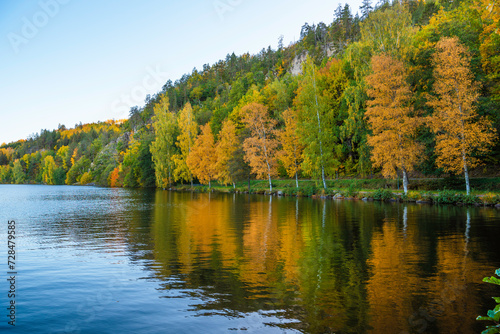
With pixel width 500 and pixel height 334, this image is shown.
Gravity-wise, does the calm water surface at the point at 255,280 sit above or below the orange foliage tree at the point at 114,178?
below

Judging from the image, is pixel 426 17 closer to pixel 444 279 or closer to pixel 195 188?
pixel 195 188

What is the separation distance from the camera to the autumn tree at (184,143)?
75250mm

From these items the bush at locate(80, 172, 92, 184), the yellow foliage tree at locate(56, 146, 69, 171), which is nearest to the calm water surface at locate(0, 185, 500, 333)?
the bush at locate(80, 172, 92, 184)

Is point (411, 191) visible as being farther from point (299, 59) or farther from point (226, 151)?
point (299, 59)

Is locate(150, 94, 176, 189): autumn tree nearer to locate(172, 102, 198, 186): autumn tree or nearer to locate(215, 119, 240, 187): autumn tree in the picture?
locate(172, 102, 198, 186): autumn tree

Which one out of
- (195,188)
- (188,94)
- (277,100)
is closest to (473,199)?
(277,100)

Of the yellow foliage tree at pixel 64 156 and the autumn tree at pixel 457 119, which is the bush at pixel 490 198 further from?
the yellow foliage tree at pixel 64 156

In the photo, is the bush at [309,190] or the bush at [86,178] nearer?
the bush at [309,190]

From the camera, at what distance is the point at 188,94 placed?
483ft

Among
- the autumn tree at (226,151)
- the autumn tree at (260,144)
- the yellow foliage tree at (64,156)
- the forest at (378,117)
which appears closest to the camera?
the forest at (378,117)

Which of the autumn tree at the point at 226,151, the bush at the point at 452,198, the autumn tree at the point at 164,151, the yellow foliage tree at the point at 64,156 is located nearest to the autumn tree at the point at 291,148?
the autumn tree at the point at 226,151

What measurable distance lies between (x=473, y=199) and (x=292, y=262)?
27525 millimetres

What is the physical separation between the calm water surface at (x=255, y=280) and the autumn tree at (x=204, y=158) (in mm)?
49481

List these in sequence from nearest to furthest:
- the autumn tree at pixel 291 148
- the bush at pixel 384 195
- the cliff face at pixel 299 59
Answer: the bush at pixel 384 195, the autumn tree at pixel 291 148, the cliff face at pixel 299 59
